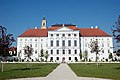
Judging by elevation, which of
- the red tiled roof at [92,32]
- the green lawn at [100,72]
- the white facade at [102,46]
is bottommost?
the green lawn at [100,72]

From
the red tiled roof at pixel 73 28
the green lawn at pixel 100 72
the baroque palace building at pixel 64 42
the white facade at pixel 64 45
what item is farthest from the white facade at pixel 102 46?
the green lawn at pixel 100 72

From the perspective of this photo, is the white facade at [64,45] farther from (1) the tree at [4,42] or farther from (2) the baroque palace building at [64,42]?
(1) the tree at [4,42]

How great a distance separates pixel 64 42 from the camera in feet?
288

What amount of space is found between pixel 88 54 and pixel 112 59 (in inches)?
383

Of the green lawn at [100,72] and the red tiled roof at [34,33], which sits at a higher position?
the red tiled roof at [34,33]

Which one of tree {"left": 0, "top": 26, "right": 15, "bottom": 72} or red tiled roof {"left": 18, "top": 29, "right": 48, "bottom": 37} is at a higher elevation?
red tiled roof {"left": 18, "top": 29, "right": 48, "bottom": 37}

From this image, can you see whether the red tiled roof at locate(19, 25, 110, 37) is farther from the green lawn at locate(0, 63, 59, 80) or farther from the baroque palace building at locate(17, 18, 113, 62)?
the green lawn at locate(0, 63, 59, 80)

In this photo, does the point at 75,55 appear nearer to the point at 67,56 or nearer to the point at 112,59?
the point at 67,56

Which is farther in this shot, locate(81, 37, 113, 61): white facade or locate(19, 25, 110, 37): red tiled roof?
locate(19, 25, 110, 37): red tiled roof

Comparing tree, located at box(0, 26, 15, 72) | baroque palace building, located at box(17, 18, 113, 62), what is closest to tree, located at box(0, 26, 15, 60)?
tree, located at box(0, 26, 15, 72)

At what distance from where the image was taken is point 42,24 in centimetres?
12325

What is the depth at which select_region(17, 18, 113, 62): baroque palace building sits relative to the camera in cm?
8706

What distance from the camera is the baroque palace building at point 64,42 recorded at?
87062 millimetres

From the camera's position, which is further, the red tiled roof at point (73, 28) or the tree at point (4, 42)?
the red tiled roof at point (73, 28)
